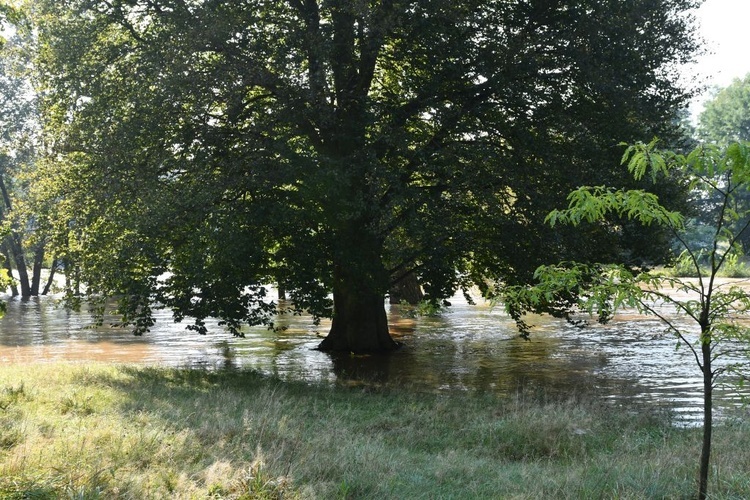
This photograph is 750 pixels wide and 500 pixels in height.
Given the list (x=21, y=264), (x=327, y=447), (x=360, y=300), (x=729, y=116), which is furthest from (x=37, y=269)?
(x=729, y=116)

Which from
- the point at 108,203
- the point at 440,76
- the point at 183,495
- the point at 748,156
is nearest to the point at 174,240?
the point at 108,203

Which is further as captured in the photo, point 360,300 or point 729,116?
point 729,116

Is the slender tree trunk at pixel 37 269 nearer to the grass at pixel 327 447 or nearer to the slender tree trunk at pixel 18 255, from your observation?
the slender tree trunk at pixel 18 255

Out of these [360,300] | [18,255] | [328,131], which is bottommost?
[360,300]

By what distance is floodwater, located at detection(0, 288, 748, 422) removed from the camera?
Answer: 18.4 m

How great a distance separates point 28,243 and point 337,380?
9.11 m

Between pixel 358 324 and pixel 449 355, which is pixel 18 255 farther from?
pixel 449 355

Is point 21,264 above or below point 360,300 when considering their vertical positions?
above

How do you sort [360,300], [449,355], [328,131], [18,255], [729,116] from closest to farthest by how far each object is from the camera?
[328,131]
[360,300]
[449,355]
[18,255]
[729,116]

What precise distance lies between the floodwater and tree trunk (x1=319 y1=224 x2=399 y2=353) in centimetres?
71

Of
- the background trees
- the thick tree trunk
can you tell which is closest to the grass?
the thick tree trunk

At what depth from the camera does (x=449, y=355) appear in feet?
78.4

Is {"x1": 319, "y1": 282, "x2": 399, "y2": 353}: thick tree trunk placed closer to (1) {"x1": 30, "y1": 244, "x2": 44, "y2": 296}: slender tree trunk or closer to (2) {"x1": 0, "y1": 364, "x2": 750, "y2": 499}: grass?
(2) {"x1": 0, "y1": 364, "x2": 750, "y2": 499}: grass

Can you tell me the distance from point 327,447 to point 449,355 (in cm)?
1481
